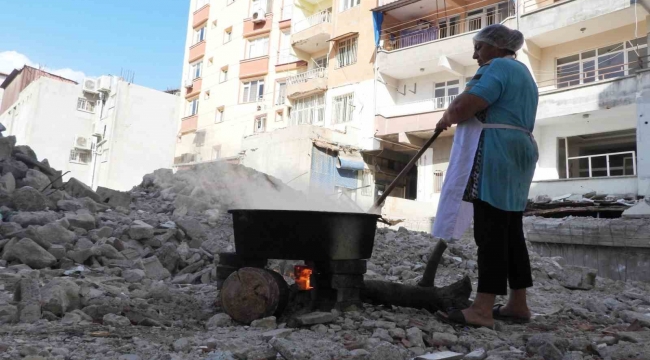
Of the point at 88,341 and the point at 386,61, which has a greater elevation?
the point at 386,61

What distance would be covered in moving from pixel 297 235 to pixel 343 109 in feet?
64.0

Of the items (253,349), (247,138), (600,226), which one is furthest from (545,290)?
(247,138)

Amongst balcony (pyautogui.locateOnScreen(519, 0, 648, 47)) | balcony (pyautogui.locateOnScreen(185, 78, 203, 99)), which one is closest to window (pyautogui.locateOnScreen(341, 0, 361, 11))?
balcony (pyautogui.locateOnScreen(519, 0, 648, 47))

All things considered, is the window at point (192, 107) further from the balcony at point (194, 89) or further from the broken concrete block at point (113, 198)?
the broken concrete block at point (113, 198)

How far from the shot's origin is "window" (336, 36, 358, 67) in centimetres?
2181

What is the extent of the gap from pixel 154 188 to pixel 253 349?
741cm

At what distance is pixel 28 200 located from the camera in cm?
586

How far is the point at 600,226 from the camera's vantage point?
9.25 m

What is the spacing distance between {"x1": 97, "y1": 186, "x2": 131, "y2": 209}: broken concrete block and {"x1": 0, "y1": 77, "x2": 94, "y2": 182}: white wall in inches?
1428

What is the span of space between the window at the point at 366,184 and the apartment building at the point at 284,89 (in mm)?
45

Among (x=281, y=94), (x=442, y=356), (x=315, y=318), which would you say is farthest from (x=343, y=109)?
(x=442, y=356)

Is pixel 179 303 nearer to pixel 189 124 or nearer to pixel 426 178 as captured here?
pixel 426 178

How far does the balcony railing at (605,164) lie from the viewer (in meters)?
14.3

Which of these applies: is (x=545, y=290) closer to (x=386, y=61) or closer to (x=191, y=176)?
(x=191, y=176)
